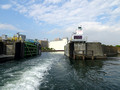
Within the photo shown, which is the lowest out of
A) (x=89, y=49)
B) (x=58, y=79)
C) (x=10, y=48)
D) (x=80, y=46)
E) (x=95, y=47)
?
(x=58, y=79)

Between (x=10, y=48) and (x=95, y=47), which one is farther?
(x=10, y=48)

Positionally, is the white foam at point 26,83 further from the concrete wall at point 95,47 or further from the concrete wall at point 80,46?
the concrete wall at point 95,47

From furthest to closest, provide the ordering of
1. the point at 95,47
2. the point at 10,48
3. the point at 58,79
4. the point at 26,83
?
the point at 10,48, the point at 95,47, the point at 58,79, the point at 26,83

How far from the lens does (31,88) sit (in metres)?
8.02

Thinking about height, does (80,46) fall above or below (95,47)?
above

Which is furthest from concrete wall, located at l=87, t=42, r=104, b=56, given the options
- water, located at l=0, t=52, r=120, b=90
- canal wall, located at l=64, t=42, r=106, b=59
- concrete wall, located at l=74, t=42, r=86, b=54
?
water, located at l=0, t=52, r=120, b=90

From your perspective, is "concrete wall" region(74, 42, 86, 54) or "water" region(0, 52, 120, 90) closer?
"water" region(0, 52, 120, 90)

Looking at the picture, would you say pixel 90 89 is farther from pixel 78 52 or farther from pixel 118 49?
pixel 118 49

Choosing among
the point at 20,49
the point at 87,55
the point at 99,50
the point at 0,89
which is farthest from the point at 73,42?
the point at 0,89

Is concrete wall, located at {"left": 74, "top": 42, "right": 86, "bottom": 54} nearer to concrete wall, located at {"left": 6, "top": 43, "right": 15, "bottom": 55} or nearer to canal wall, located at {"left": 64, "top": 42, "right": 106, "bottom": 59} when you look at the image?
canal wall, located at {"left": 64, "top": 42, "right": 106, "bottom": 59}

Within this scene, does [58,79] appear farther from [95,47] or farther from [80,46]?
[95,47]

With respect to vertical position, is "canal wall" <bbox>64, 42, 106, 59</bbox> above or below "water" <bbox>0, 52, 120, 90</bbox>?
above

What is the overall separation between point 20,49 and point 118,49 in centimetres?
8473

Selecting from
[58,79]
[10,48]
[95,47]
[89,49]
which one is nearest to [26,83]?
[58,79]
